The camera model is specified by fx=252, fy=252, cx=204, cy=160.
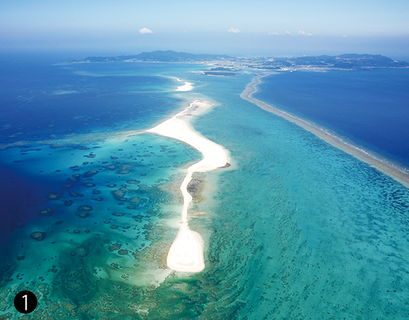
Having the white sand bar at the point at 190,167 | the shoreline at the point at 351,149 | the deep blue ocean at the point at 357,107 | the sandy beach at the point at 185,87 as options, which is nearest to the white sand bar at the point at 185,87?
the sandy beach at the point at 185,87

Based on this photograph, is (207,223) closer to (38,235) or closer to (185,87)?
(38,235)

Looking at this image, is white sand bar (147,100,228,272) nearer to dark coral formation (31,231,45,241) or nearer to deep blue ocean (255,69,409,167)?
dark coral formation (31,231,45,241)

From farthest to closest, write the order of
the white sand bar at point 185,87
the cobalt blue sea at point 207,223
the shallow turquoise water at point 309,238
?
1. the white sand bar at point 185,87
2. the shallow turquoise water at point 309,238
3. the cobalt blue sea at point 207,223

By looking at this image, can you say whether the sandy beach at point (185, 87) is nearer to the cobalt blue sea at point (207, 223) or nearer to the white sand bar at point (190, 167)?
the white sand bar at point (190, 167)

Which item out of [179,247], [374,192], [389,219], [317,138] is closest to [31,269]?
[179,247]

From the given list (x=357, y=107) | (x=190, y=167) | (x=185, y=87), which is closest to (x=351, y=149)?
(x=190, y=167)

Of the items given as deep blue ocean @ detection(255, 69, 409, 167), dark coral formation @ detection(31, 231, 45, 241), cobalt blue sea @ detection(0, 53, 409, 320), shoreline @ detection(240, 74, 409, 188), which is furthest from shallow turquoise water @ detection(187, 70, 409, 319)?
dark coral formation @ detection(31, 231, 45, 241)
